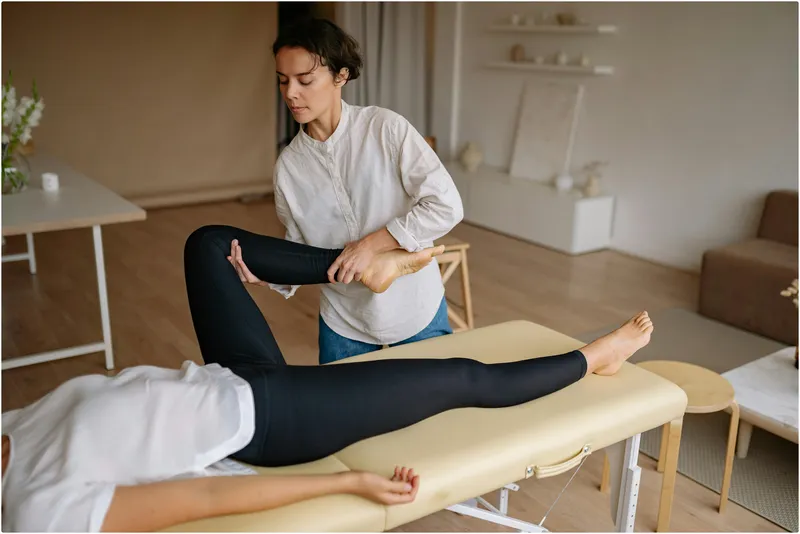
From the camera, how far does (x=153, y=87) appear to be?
18.6 feet

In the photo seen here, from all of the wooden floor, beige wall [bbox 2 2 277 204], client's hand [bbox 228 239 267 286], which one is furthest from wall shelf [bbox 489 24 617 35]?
client's hand [bbox 228 239 267 286]

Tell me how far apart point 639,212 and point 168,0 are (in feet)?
12.2

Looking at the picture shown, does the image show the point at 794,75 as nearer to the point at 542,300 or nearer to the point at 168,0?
the point at 542,300

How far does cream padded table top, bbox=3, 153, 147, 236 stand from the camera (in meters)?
2.54

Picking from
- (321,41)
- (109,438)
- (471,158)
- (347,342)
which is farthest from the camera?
(471,158)

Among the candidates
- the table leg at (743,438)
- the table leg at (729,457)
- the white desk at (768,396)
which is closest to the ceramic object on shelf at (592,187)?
the white desk at (768,396)

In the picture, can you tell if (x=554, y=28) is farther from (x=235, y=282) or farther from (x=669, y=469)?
(x=235, y=282)

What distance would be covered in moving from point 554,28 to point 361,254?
3.58 meters

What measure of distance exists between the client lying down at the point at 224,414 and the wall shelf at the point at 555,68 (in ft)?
10.6

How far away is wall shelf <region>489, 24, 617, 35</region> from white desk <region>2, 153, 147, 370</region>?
9.66ft

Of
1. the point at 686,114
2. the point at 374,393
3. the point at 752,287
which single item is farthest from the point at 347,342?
the point at 686,114

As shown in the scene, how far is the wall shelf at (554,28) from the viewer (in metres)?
4.44

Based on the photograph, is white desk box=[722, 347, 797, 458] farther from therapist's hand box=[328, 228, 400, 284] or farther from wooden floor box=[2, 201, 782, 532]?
therapist's hand box=[328, 228, 400, 284]

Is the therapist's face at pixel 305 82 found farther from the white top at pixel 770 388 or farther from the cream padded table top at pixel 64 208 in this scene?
the white top at pixel 770 388
